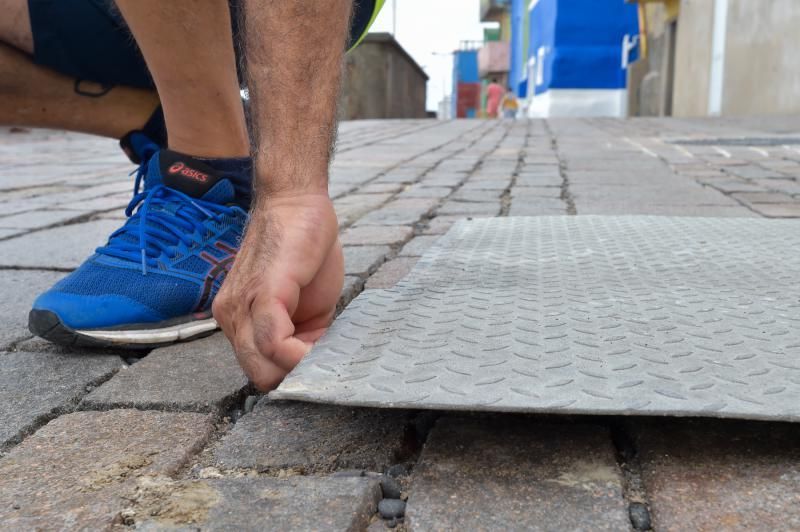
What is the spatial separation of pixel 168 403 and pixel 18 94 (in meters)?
1.15

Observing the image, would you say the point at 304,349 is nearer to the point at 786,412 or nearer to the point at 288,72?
the point at 288,72

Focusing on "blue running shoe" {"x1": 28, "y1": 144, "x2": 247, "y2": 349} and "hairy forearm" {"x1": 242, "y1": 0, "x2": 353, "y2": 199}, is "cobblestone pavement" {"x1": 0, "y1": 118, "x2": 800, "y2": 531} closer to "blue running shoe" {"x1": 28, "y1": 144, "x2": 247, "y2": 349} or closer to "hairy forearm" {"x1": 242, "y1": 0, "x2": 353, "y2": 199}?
"blue running shoe" {"x1": 28, "y1": 144, "x2": 247, "y2": 349}

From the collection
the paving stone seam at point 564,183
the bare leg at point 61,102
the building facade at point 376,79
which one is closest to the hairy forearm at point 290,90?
the bare leg at point 61,102

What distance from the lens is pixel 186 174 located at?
1585 mm

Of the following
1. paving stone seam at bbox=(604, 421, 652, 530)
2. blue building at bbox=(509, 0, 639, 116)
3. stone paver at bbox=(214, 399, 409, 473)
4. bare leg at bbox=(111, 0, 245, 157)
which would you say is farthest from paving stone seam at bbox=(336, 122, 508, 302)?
A: blue building at bbox=(509, 0, 639, 116)

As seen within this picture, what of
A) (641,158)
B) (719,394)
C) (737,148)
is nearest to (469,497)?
(719,394)

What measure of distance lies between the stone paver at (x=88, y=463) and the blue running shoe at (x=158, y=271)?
0.97ft

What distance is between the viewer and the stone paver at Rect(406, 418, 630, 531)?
813 millimetres

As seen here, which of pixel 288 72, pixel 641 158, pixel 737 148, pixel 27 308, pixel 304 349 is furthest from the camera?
pixel 737 148

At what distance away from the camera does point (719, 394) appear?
0.93 meters

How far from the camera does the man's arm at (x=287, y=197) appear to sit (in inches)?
42.4

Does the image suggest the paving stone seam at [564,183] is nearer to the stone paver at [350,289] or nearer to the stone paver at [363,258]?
the stone paver at [363,258]

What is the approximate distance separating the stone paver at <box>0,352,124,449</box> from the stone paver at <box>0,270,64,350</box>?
136 millimetres

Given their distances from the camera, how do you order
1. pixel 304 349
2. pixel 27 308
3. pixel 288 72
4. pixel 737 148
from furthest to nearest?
1. pixel 737 148
2. pixel 27 308
3. pixel 288 72
4. pixel 304 349
